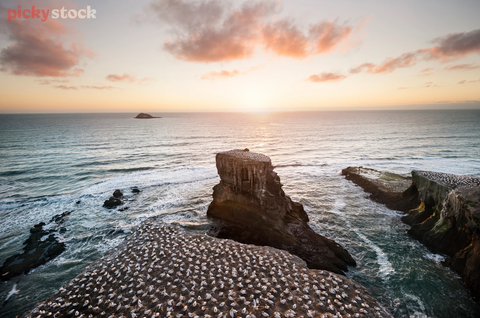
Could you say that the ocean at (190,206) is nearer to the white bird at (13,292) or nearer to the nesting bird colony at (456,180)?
the white bird at (13,292)

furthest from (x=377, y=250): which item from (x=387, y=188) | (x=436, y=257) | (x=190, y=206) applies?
(x=190, y=206)

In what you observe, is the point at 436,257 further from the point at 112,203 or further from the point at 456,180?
the point at 112,203

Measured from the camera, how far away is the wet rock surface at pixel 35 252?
1666cm

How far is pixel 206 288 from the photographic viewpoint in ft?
38.3

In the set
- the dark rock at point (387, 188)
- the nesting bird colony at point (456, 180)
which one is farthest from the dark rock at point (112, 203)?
the nesting bird colony at point (456, 180)

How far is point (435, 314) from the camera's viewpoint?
12.5m

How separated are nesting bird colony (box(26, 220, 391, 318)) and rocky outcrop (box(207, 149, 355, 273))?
318cm

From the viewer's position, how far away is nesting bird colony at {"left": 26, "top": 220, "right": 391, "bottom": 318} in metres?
10.4

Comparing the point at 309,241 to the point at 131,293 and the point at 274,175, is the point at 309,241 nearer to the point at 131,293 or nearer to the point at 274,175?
the point at 274,175

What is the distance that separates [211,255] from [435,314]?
14073 millimetres

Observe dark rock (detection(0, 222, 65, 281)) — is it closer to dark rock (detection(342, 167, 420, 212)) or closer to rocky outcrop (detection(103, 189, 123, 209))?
rocky outcrop (detection(103, 189, 123, 209))

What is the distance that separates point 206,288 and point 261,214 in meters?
10.0

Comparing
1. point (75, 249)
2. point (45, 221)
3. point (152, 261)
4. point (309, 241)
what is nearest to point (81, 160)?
point (45, 221)

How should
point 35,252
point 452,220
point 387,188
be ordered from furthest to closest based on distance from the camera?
1. point 387,188
2. point 35,252
3. point 452,220
